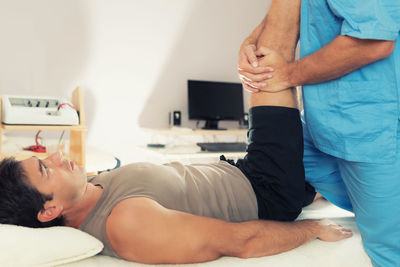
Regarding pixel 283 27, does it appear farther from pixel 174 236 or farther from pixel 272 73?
pixel 174 236

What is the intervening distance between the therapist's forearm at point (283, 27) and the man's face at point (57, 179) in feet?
2.47

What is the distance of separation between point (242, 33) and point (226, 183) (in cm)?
272

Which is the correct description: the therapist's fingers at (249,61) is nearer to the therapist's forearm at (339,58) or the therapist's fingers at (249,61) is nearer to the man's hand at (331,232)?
the therapist's forearm at (339,58)

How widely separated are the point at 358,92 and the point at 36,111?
142cm

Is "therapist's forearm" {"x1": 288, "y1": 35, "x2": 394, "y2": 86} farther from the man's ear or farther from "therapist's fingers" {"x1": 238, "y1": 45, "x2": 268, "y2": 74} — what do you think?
the man's ear

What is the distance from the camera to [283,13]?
3.43 ft

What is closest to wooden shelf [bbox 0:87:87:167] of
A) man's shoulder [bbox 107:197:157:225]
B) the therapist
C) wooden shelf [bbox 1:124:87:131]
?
wooden shelf [bbox 1:124:87:131]

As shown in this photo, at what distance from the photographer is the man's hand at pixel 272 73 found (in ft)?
3.42

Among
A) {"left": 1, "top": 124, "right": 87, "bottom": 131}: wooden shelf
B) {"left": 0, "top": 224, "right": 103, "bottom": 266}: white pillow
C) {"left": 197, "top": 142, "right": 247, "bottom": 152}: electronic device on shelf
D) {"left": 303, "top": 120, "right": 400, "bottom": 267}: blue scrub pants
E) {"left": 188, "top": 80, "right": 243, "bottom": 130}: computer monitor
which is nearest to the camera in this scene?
{"left": 0, "top": 224, "right": 103, "bottom": 266}: white pillow

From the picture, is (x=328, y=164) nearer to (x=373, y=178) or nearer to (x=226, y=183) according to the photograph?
(x=373, y=178)

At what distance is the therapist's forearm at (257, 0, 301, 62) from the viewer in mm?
1041

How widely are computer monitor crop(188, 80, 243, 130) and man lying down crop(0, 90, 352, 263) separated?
191cm

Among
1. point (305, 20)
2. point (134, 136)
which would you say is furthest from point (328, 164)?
point (134, 136)

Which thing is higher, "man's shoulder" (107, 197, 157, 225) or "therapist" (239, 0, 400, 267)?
"therapist" (239, 0, 400, 267)
